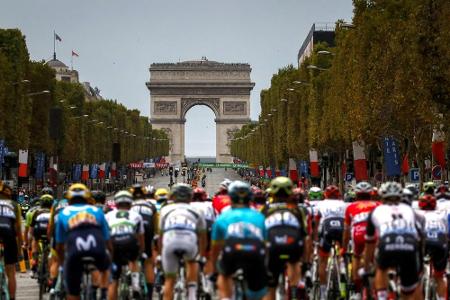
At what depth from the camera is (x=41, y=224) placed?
77.6 feet

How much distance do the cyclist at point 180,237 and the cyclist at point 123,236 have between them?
4.83 feet

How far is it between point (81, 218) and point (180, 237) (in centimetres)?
125

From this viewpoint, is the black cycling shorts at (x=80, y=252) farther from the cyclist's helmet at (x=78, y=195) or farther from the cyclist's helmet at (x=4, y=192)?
the cyclist's helmet at (x=4, y=192)

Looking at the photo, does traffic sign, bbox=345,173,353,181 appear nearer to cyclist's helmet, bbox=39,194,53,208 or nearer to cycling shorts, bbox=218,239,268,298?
cyclist's helmet, bbox=39,194,53,208

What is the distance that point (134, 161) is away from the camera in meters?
174

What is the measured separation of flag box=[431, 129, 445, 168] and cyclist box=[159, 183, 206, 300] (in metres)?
29.5

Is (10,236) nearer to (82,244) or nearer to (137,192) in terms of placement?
(137,192)

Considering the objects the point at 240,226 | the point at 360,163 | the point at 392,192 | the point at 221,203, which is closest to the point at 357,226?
the point at 392,192

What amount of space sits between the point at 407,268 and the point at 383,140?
42.2 metres

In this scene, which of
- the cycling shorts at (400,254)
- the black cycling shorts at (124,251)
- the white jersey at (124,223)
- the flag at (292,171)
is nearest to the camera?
the cycling shorts at (400,254)

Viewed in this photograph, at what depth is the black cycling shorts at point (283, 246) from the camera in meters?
16.1

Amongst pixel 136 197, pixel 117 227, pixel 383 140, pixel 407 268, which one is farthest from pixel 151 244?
pixel 383 140

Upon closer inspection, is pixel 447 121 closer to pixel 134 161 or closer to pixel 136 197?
pixel 136 197

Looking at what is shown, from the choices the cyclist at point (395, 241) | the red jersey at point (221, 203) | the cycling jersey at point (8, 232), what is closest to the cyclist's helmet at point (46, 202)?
the red jersey at point (221, 203)
